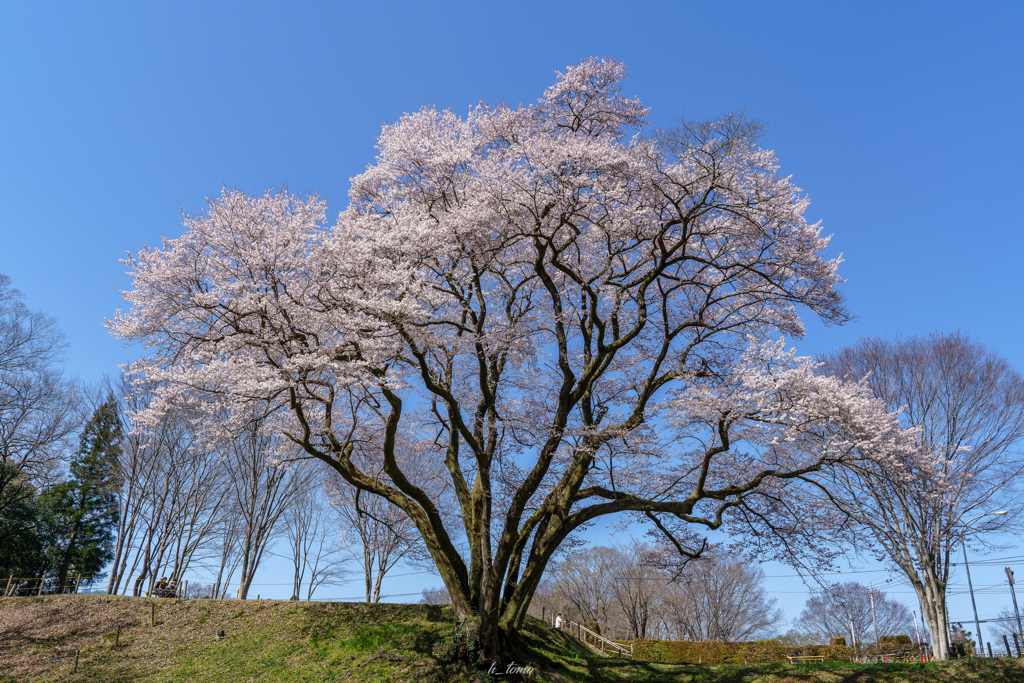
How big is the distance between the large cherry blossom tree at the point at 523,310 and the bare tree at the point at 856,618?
34.8 meters

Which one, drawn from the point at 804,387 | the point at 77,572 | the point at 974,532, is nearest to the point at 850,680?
the point at 804,387

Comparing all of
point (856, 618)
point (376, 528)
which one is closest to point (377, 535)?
point (376, 528)

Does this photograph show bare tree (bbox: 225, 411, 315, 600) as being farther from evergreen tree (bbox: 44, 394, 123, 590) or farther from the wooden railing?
the wooden railing

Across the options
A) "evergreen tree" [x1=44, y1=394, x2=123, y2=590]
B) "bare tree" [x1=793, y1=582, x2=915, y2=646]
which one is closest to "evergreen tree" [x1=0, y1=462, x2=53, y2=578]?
"evergreen tree" [x1=44, y1=394, x2=123, y2=590]

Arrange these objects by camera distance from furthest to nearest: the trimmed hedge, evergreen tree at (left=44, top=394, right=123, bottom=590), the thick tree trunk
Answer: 1. evergreen tree at (left=44, top=394, right=123, bottom=590)
2. the trimmed hedge
3. the thick tree trunk

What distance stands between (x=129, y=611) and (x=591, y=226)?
14512 millimetres

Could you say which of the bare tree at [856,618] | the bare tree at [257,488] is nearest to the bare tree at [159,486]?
the bare tree at [257,488]

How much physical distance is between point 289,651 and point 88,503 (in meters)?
19.4

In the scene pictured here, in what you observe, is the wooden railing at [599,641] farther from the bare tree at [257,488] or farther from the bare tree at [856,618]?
the bare tree at [856,618]

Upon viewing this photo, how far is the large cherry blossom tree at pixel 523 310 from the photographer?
988cm

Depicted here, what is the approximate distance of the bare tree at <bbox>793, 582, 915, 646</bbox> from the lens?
128ft

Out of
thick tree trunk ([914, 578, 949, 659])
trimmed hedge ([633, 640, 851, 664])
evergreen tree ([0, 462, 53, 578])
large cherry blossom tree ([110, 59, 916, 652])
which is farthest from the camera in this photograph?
evergreen tree ([0, 462, 53, 578])

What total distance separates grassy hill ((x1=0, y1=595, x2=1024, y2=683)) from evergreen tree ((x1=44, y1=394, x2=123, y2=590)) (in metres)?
10.2

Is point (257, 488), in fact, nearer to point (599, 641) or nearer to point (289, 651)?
point (289, 651)
